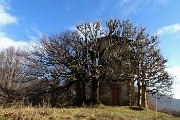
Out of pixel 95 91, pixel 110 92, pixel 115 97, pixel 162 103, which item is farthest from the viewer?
pixel 162 103

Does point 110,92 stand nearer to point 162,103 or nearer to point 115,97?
point 115,97

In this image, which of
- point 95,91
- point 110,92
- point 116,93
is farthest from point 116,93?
point 95,91

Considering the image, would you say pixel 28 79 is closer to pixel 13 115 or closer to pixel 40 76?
pixel 40 76

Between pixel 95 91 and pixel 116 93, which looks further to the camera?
pixel 116 93

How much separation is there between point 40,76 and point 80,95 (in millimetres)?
6749

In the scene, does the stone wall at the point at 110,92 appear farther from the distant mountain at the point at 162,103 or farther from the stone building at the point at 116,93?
the distant mountain at the point at 162,103

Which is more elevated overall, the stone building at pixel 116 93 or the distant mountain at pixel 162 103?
the stone building at pixel 116 93

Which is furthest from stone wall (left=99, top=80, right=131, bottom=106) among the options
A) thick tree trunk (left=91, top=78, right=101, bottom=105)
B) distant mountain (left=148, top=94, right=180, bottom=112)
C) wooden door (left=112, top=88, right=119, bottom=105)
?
thick tree trunk (left=91, top=78, right=101, bottom=105)

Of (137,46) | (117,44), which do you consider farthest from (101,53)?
(137,46)

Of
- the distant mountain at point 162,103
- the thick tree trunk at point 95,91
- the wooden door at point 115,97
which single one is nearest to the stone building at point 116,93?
the wooden door at point 115,97

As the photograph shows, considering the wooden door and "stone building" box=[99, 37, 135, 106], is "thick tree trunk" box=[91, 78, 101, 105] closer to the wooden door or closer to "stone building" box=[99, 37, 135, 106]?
"stone building" box=[99, 37, 135, 106]

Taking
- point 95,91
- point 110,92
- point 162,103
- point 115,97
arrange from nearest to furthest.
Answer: point 95,91
point 110,92
point 115,97
point 162,103

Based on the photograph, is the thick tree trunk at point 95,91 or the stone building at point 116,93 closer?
the thick tree trunk at point 95,91

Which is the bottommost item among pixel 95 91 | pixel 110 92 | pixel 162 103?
pixel 162 103
